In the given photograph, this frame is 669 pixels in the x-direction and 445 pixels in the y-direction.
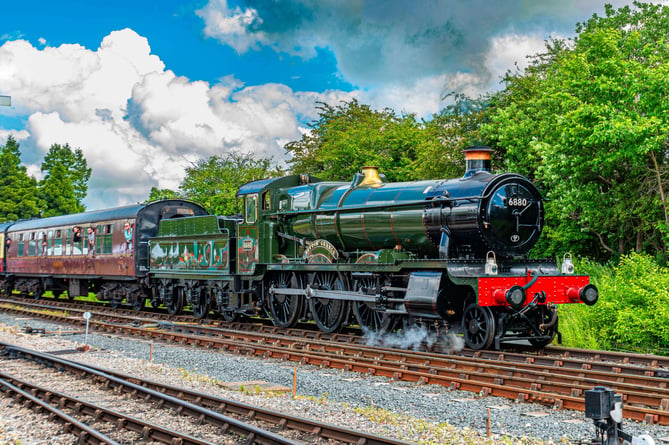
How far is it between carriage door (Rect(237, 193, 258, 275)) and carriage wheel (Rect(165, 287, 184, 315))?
4291 millimetres

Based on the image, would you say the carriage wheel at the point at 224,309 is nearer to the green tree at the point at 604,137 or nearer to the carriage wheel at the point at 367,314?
the carriage wheel at the point at 367,314

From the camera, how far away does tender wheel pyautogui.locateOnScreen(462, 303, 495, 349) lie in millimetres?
11508

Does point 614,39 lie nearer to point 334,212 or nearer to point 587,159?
point 587,159

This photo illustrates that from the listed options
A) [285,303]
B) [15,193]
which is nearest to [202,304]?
[285,303]

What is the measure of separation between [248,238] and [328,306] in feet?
10.4

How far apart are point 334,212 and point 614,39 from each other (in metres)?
8.84

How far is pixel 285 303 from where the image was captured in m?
16.7

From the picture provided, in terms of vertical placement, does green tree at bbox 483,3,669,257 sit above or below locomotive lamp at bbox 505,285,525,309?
above

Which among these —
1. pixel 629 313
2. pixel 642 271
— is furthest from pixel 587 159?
pixel 629 313

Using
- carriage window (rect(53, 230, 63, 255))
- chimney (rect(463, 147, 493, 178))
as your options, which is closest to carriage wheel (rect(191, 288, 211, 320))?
chimney (rect(463, 147, 493, 178))

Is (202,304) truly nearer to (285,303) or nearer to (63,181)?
(285,303)

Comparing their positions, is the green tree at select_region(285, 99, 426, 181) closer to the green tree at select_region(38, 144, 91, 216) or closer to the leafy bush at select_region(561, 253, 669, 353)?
the leafy bush at select_region(561, 253, 669, 353)

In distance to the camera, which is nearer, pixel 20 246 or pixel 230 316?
pixel 230 316

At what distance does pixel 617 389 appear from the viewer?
8664 mm
